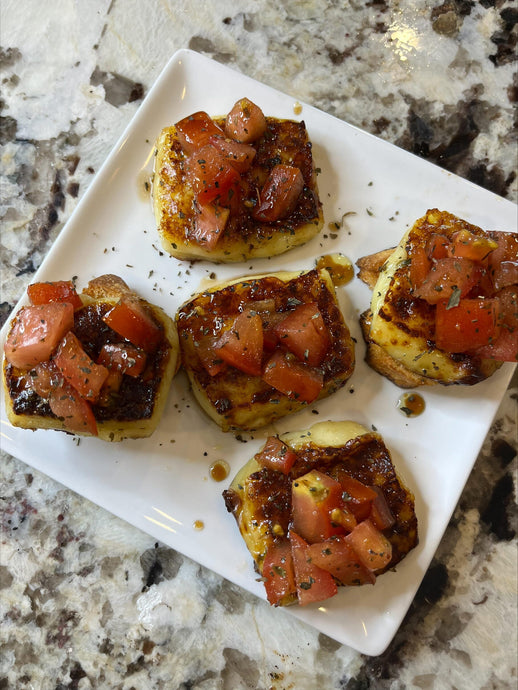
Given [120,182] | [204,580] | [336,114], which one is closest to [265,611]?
[204,580]

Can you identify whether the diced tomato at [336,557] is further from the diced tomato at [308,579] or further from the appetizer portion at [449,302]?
the appetizer portion at [449,302]

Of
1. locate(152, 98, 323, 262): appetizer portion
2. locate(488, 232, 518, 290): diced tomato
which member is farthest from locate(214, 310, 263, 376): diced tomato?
locate(488, 232, 518, 290): diced tomato

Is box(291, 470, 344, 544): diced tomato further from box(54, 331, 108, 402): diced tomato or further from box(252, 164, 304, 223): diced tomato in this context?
box(252, 164, 304, 223): diced tomato

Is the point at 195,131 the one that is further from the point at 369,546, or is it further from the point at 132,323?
the point at 369,546

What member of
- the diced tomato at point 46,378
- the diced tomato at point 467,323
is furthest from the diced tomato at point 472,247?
the diced tomato at point 46,378

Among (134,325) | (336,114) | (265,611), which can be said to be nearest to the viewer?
(134,325)

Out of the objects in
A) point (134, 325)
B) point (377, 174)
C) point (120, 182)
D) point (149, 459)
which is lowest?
point (149, 459)

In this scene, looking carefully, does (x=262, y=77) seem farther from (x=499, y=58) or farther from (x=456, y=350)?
(x=456, y=350)
